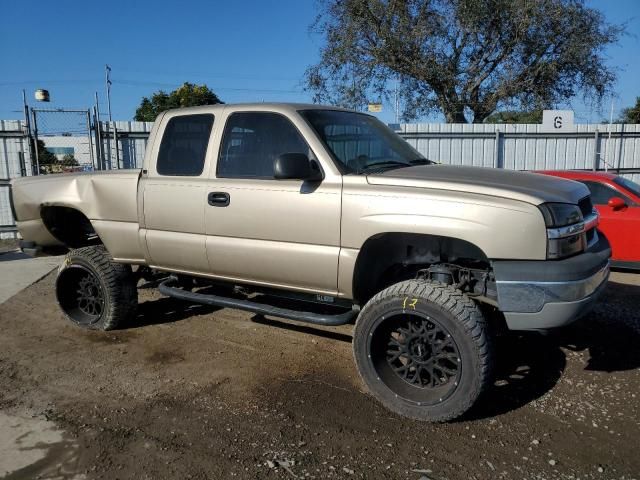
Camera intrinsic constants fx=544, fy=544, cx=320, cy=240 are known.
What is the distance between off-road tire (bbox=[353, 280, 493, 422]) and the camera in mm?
3328

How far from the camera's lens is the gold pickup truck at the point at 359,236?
3.29 meters

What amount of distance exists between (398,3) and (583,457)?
1732cm

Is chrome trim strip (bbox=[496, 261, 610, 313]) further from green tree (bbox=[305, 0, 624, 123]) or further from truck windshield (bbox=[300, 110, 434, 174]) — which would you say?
green tree (bbox=[305, 0, 624, 123])

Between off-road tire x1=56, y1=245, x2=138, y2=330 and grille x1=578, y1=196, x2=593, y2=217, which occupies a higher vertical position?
grille x1=578, y1=196, x2=593, y2=217

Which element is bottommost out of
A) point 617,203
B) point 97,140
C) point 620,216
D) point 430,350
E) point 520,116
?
point 430,350

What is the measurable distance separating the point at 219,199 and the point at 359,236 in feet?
4.10

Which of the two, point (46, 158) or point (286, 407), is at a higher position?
point (46, 158)

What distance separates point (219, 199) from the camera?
14.1 ft

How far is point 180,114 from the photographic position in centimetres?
477

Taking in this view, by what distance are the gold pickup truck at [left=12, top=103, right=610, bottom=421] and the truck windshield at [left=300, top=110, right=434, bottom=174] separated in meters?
0.02

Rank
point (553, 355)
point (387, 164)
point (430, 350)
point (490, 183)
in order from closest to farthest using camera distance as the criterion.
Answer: point (490, 183)
point (430, 350)
point (387, 164)
point (553, 355)

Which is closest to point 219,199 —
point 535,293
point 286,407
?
point 286,407

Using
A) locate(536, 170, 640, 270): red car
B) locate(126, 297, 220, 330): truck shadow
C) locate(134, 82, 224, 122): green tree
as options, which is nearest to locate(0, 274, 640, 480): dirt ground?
locate(126, 297, 220, 330): truck shadow

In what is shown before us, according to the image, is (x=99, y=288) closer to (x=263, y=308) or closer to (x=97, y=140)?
(x=263, y=308)
